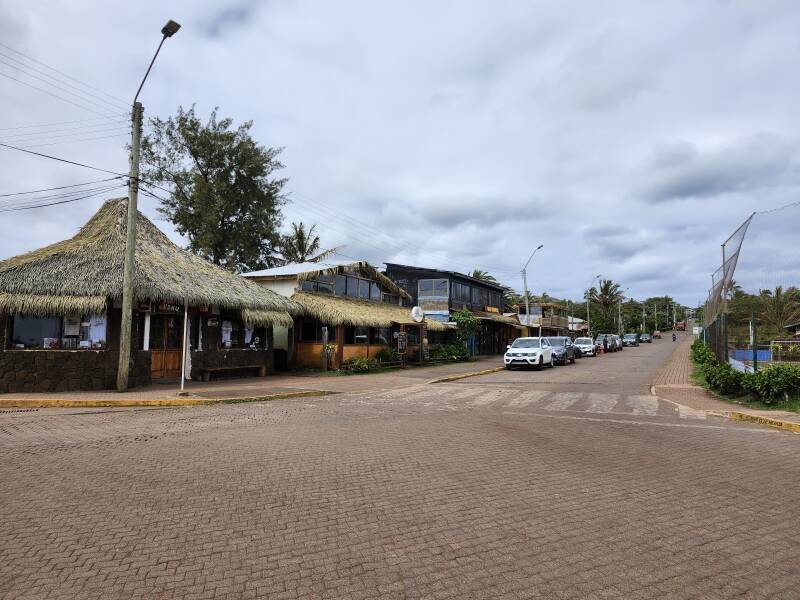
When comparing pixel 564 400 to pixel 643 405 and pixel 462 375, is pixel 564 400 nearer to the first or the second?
pixel 643 405

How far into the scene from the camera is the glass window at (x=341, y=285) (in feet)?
89.8

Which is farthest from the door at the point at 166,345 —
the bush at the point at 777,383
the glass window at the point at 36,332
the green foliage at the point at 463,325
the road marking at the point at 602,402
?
the green foliage at the point at 463,325

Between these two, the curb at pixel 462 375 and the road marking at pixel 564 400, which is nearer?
the road marking at pixel 564 400

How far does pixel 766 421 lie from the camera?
10492mm

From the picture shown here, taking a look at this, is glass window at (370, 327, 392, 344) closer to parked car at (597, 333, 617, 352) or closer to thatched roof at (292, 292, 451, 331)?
thatched roof at (292, 292, 451, 331)

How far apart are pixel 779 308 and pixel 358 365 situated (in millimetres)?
16263

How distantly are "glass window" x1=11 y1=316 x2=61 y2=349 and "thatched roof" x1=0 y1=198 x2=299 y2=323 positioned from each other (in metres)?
0.45

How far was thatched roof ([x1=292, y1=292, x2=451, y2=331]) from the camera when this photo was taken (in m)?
23.5

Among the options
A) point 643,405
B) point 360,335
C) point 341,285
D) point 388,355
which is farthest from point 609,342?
point 643,405

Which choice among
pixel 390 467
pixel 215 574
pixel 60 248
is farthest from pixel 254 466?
pixel 60 248

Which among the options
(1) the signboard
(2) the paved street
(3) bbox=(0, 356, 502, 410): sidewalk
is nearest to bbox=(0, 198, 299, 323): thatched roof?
(3) bbox=(0, 356, 502, 410): sidewalk

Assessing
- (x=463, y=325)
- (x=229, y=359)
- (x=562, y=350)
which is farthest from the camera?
(x=463, y=325)

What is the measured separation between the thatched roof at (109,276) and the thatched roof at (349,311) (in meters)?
1.72

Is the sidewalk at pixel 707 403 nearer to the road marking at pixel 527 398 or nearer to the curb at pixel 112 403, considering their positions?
the road marking at pixel 527 398
